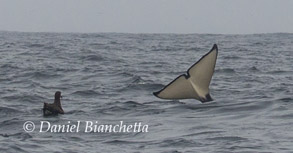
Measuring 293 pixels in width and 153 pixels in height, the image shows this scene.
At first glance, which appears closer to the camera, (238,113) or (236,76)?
A: (238,113)

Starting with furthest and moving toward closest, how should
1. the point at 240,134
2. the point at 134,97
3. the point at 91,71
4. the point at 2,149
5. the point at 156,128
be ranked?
the point at 91,71 → the point at 134,97 → the point at 156,128 → the point at 240,134 → the point at 2,149

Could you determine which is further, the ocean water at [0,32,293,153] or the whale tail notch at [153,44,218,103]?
the whale tail notch at [153,44,218,103]

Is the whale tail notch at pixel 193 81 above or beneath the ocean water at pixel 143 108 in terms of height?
above

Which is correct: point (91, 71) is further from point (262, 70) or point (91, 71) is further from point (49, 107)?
point (49, 107)

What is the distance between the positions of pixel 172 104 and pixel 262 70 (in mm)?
12794

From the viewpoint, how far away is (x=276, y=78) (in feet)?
88.8

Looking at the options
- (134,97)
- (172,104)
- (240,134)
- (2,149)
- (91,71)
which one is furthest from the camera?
(91,71)

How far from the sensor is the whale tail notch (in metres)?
15.4

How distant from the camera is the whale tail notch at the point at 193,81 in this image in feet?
50.4

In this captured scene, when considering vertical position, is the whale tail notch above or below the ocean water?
above

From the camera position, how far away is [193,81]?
612 inches

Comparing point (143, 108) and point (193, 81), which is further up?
point (193, 81)

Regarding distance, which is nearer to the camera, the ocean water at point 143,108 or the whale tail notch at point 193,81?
the ocean water at point 143,108

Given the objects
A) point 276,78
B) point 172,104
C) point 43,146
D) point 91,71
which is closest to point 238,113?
point 172,104
